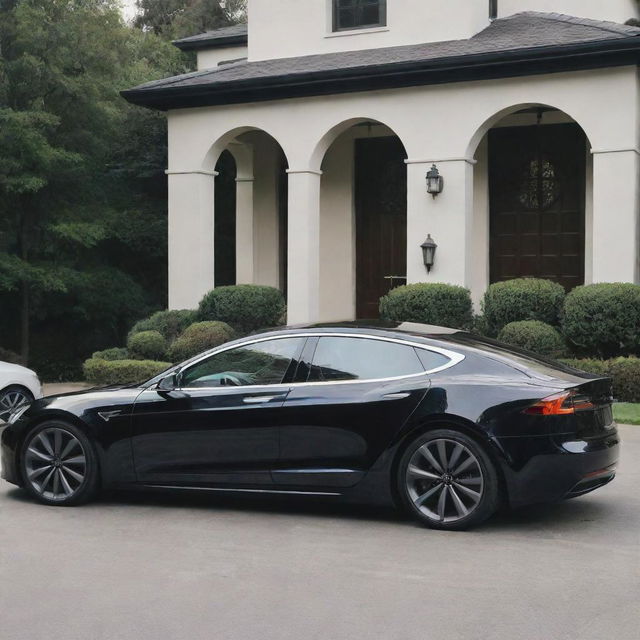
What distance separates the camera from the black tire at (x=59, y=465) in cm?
793

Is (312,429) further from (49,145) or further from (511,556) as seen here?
(49,145)

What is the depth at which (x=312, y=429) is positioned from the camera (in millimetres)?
7379

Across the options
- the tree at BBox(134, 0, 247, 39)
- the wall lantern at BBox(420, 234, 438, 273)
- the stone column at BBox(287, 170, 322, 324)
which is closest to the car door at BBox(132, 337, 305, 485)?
the wall lantern at BBox(420, 234, 438, 273)

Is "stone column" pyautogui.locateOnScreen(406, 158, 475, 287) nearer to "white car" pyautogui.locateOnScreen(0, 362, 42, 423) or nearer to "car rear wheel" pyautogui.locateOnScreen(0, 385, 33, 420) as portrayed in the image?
"white car" pyautogui.locateOnScreen(0, 362, 42, 423)

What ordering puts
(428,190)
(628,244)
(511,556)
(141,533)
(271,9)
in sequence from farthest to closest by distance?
(271,9) < (428,190) < (628,244) < (141,533) < (511,556)

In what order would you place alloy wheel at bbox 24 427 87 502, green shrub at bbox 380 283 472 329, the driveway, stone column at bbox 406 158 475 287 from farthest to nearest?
1. stone column at bbox 406 158 475 287
2. green shrub at bbox 380 283 472 329
3. alloy wheel at bbox 24 427 87 502
4. the driveway

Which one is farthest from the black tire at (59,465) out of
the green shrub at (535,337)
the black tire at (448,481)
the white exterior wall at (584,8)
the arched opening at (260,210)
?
the white exterior wall at (584,8)

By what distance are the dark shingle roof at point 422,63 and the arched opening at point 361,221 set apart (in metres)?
2.16

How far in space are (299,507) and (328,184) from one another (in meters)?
13.9

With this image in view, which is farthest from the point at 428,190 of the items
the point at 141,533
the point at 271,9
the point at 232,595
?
the point at 232,595

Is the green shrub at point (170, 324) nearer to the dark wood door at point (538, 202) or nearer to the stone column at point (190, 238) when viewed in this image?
the stone column at point (190, 238)

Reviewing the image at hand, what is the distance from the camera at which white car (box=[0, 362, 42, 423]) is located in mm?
13141

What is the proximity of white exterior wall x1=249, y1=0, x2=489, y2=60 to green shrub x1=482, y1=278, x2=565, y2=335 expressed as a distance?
5.03 metres

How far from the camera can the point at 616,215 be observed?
16266mm
